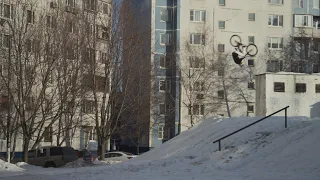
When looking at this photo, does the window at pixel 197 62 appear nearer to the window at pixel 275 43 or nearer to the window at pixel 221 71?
the window at pixel 221 71

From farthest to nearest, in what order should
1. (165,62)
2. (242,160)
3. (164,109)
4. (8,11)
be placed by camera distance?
(165,62) < (164,109) < (8,11) < (242,160)

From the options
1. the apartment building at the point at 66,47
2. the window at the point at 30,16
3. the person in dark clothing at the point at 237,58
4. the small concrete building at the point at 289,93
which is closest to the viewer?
Answer: the small concrete building at the point at 289,93

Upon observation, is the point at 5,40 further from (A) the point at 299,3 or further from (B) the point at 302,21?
(A) the point at 299,3

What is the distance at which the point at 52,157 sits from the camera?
105 feet

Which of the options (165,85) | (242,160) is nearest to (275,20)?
(165,85)

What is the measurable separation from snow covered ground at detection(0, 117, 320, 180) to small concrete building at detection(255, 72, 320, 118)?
750 centimetres

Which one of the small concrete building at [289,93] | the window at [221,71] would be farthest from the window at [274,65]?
the small concrete building at [289,93]

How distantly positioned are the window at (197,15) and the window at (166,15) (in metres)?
2.60

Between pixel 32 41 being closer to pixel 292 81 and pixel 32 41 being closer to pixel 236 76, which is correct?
pixel 292 81

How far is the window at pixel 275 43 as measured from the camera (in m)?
63.5

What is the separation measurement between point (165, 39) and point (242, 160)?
4364cm

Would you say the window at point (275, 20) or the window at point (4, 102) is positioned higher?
the window at point (275, 20)

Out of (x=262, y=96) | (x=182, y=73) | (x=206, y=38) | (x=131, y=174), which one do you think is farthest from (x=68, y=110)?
(x=206, y=38)

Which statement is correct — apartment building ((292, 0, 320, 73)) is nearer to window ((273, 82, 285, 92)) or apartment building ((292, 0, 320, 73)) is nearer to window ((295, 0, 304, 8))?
window ((295, 0, 304, 8))
